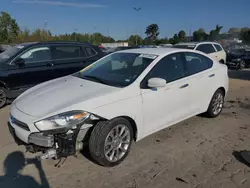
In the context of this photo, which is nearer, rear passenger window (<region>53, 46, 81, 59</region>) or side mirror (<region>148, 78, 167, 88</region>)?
side mirror (<region>148, 78, 167, 88</region>)

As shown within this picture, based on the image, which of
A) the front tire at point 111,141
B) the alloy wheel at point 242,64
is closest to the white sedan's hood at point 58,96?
the front tire at point 111,141

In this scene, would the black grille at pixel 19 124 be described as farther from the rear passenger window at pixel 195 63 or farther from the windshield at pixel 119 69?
the rear passenger window at pixel 195 63

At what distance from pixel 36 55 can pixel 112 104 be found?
14.5 ft

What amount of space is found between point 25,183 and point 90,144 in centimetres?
92

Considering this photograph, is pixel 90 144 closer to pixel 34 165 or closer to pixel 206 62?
pixel 34 165

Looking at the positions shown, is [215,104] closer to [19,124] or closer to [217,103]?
[217,103]

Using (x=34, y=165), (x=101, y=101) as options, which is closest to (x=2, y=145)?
(x=34, y=165)

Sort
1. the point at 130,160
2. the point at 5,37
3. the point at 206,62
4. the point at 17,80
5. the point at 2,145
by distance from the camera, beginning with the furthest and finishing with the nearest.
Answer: the point at 5,37 < the point at 17,80 < the point at 206,62 < the point at 2,145 < the point at 130,160

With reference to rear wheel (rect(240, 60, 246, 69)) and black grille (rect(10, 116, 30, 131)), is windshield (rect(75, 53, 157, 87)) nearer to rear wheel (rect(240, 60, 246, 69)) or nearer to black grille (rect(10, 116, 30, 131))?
black grille (rect(10, 116, 30, 131))

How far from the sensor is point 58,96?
348 centimetres

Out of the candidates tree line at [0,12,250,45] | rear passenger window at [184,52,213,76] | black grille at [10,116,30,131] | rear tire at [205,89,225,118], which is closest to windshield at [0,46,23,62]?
black grille at [10,116,30,131]

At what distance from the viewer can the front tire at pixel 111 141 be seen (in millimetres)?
3246

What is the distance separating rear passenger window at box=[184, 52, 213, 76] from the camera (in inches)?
182

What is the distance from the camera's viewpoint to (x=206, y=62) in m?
5.11
